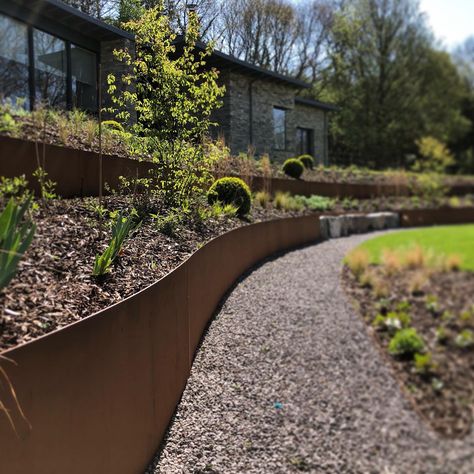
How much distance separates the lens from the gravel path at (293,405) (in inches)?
130

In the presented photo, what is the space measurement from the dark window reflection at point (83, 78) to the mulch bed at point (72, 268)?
986 millimetres

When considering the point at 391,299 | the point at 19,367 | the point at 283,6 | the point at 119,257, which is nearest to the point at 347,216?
the point at 391,299

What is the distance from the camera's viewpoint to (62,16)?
3.66 meters

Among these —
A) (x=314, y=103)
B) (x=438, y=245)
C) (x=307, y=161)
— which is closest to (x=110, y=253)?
(x=438, y=245)

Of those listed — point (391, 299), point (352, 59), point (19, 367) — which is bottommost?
point (391, 299)

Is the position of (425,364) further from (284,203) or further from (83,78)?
(284,203)

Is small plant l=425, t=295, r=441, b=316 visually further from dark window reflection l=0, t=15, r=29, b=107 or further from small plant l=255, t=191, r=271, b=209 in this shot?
dark window reflection l=0, t=15, r=29, b=107

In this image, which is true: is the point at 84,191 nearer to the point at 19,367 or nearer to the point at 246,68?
the point at 246,68

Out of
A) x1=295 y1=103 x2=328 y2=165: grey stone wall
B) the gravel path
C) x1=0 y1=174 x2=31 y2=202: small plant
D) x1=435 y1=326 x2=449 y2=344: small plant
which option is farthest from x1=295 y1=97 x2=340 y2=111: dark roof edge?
x1=0 y1=174 x2=31 y2=202: small plant

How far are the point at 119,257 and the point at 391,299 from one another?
169 inches

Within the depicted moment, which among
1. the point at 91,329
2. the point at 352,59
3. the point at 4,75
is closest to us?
the point at 91,329

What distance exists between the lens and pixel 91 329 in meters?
1.99

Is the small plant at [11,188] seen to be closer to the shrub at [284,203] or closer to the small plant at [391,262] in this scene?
the small plant at [391,262]

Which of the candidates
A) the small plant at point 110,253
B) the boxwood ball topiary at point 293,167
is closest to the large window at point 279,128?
the boxwood ball topiary at point 293,167
